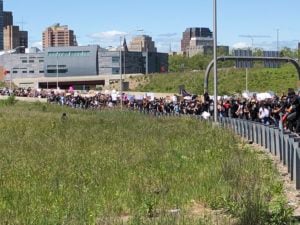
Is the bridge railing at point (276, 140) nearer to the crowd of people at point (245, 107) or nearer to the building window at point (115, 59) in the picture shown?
the crowd of people at point (245, 107)

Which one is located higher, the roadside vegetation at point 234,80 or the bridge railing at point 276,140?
the roadside vegetation at point 234,80

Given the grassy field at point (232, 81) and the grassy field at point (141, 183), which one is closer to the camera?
the grassy field at point (141, 183)

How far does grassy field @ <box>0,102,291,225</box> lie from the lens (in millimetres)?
10227

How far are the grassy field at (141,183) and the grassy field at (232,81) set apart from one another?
293ft

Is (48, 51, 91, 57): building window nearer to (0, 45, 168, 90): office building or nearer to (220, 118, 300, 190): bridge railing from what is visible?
(0, 45, 168, 90): office building

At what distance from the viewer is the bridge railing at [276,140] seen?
13180 mm

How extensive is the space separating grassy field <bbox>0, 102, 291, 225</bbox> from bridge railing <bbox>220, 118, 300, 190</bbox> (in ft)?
1.43

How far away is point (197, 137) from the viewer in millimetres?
23844

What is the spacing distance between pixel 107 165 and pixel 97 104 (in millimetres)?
55076

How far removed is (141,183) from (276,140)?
585 cm

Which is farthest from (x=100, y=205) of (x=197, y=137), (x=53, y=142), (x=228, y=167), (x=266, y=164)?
(x=53, y=142)

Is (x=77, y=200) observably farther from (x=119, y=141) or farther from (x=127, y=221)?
(x=119, y=141)

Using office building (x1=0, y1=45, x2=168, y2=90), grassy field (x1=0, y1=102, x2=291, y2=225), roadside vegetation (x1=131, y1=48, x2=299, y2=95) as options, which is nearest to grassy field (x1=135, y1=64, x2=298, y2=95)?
roadside vegetation (x1=131, y1=48, x2=299, y2=95)

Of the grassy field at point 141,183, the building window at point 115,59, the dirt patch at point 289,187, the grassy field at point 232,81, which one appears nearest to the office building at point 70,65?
the building window at point 115,59
